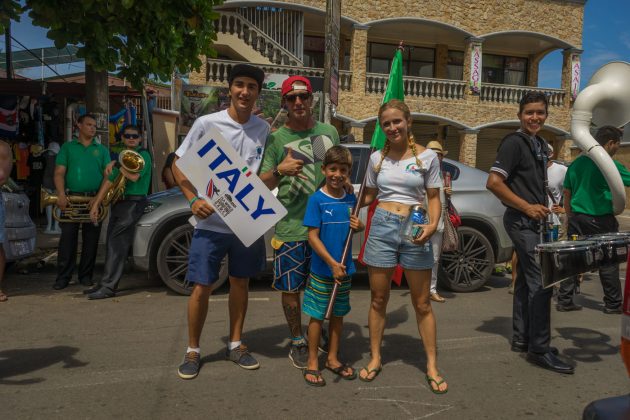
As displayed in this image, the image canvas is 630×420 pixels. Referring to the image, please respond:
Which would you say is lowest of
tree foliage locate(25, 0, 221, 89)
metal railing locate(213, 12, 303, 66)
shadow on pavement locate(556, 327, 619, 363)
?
shadow on pavement locate(556, 327, 619, 363)

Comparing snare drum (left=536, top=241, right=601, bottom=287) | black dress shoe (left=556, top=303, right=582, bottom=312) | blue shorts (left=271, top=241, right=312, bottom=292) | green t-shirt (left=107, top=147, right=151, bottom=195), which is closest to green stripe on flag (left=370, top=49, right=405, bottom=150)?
blue shorts (left=271, top=241, right=312, bottom=292)

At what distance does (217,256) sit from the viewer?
3.40 metres

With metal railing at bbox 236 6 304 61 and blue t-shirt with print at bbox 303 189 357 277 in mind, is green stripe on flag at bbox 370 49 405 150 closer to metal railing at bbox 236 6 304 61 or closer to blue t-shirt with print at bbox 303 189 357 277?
blue t-shirt with print at bbox 303 189 357 277

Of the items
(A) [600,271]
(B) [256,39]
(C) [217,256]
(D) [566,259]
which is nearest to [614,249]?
(D) [566,259]

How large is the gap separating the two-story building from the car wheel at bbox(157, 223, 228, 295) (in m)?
10.6

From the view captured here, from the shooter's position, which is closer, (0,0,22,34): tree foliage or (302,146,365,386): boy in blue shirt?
(302,146,365,386): boy in blue shirt

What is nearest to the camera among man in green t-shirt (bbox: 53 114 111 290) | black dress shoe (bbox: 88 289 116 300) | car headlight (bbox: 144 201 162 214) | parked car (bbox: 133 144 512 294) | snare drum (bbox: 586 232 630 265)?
snare drum (bbox: 586 232 630 265)

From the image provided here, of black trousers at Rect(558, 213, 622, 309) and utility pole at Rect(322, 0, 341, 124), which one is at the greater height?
utility pole at Rect(322, 0, 341, 124)

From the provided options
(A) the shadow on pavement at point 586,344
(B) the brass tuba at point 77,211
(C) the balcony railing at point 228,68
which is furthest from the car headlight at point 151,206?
(C) the balcony railing at point 228,68

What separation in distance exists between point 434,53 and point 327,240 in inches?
748

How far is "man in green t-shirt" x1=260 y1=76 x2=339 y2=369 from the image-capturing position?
11.2ft

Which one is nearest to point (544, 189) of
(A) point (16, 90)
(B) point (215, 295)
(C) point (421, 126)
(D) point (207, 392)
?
(D) point (207, 392)

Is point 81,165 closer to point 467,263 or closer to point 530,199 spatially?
point 467,263

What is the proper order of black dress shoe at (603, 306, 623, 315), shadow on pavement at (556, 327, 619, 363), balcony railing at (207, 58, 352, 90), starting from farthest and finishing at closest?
1. balcony railing at (207, 58, 352, 90)
2. black dress shoe at (603, 306, 623, 315)
3. shadow on pavement at (556, 327, 619, 363)
